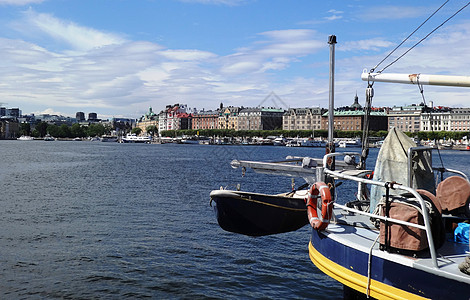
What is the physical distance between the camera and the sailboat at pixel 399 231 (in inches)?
345

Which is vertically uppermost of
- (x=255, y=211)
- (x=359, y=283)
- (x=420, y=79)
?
(x=420, y=79)

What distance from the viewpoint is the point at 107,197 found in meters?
36.7

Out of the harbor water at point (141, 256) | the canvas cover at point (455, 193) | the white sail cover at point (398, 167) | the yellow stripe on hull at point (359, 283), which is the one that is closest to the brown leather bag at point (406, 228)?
the yellow stripe on hull at point (359, 283)

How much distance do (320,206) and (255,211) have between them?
4.96m

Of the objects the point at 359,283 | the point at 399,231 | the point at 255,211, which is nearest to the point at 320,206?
the point at 359,283

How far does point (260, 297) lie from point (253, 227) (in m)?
2.82

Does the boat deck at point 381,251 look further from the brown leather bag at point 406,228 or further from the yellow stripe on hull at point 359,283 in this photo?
the yellow stripe on hull at point 359,283

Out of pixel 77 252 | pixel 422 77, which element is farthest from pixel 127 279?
pixel 422 77

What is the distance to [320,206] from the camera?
40.1ft

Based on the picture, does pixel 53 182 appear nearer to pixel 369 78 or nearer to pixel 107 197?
pixel 107 197

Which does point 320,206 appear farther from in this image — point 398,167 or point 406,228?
point 406,228

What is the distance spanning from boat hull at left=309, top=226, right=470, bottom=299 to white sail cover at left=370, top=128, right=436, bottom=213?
2.41m

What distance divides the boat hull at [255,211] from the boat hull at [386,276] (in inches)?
228

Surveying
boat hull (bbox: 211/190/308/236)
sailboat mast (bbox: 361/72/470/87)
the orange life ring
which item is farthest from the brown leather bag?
boat hull (bbox: 211/190/308/236)
